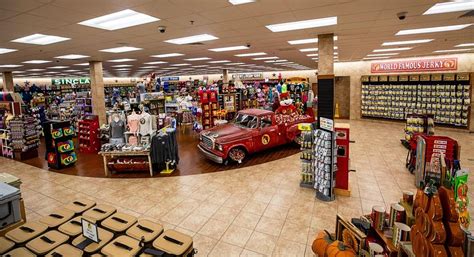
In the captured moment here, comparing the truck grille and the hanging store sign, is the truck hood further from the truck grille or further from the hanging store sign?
the hanging store sign

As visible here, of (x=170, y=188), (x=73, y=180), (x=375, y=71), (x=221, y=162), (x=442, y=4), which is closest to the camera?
(x=442, y=4)

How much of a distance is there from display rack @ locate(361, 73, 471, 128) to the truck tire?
7.20 meters

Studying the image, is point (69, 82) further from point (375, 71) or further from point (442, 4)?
point (442, 4)

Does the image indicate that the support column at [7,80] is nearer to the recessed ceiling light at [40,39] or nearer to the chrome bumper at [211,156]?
the recessed ceiling light at [40,39]

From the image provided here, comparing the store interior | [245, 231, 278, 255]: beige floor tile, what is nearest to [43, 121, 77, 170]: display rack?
the store interior

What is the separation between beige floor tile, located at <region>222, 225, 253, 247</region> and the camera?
12.6 ft

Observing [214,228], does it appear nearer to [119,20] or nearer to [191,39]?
[119,20]

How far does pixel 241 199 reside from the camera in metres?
5.26

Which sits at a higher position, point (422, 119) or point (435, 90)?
point (435, 90)

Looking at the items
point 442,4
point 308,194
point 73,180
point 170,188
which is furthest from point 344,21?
point 73,180

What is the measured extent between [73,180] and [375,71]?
46.8 feet

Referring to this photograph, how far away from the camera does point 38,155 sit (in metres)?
9.12

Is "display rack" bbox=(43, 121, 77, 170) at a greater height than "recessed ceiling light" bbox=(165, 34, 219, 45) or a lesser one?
lesser

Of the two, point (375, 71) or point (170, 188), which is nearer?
point (170, 188)
